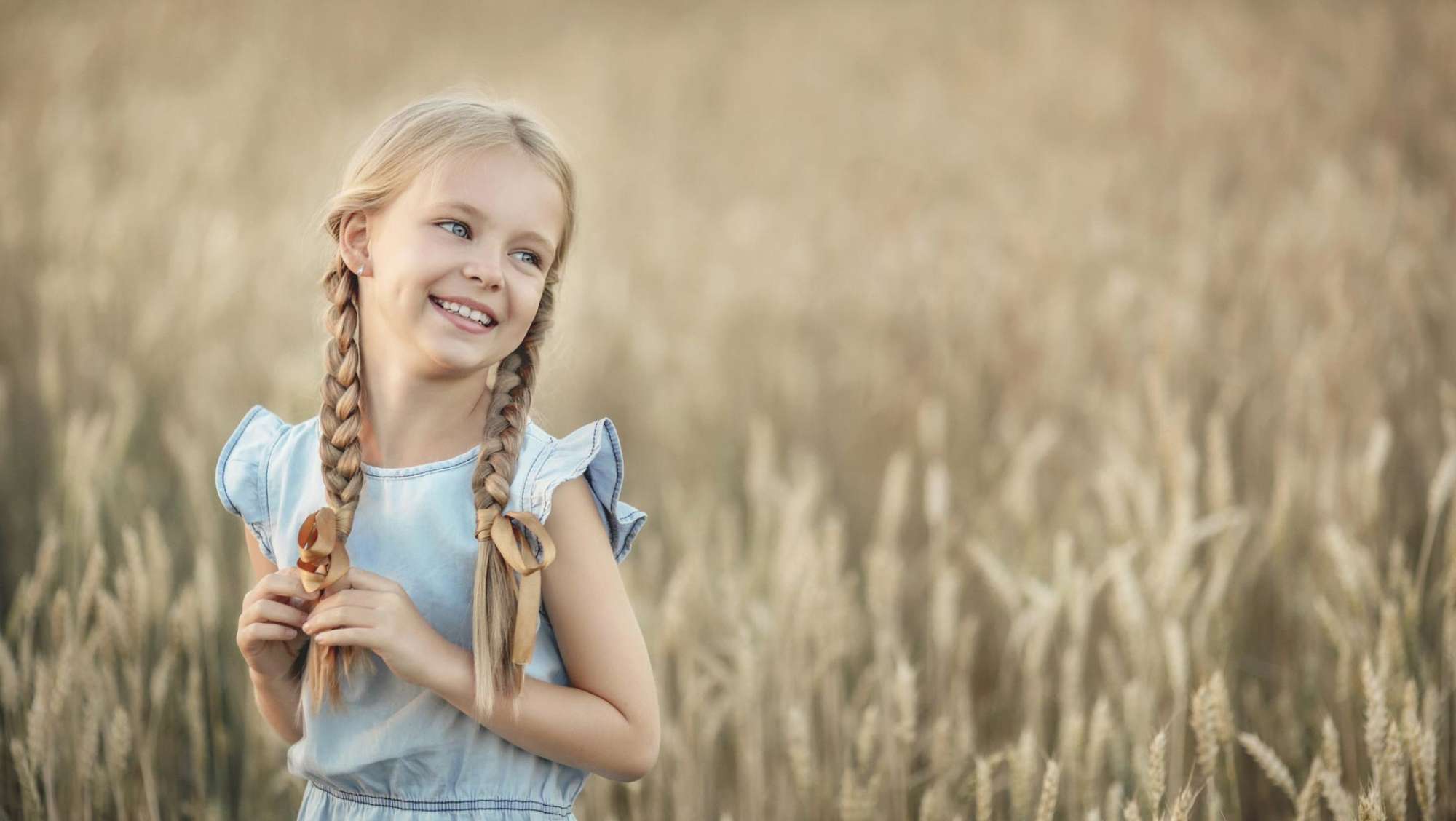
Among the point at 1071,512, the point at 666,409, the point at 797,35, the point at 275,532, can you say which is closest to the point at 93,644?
the point at 275,532

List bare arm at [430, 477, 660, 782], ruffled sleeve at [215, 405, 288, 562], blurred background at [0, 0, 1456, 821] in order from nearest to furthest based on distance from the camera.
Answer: bare arm at [430, 477, 660, 782]
ruffled sleeve at [215, 405, 288, 562]
blurred background at [0, 0, 1456, 821]

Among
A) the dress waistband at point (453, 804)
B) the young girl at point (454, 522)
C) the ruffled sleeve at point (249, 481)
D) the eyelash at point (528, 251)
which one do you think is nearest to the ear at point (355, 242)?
the young girl at point (454, 522)

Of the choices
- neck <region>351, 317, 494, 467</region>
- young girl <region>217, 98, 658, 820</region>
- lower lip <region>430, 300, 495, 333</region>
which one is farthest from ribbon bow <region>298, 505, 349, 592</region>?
lower lip <region>430, 300, 495, 333</region>

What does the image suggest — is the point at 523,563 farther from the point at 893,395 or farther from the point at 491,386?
the point at 893,395

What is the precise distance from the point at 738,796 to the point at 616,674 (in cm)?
90

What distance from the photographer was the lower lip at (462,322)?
118cm

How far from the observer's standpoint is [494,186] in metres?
1.20

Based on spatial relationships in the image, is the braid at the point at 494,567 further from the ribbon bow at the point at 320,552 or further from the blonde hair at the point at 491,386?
the ribbon bow at the point at 320,552

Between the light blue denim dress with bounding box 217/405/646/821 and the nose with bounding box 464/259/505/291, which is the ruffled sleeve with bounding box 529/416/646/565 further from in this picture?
the nose with bounding box 464/259/505/291

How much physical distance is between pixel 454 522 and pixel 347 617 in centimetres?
15

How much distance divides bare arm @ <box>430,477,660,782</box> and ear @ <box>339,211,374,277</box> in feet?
1.10

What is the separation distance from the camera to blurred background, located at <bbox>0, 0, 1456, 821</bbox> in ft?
6.24

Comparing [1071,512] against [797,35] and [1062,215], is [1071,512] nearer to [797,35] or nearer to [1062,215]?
[1062,215]

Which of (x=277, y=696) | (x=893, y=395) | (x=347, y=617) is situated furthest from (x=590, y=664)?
(x=893, y=395)
